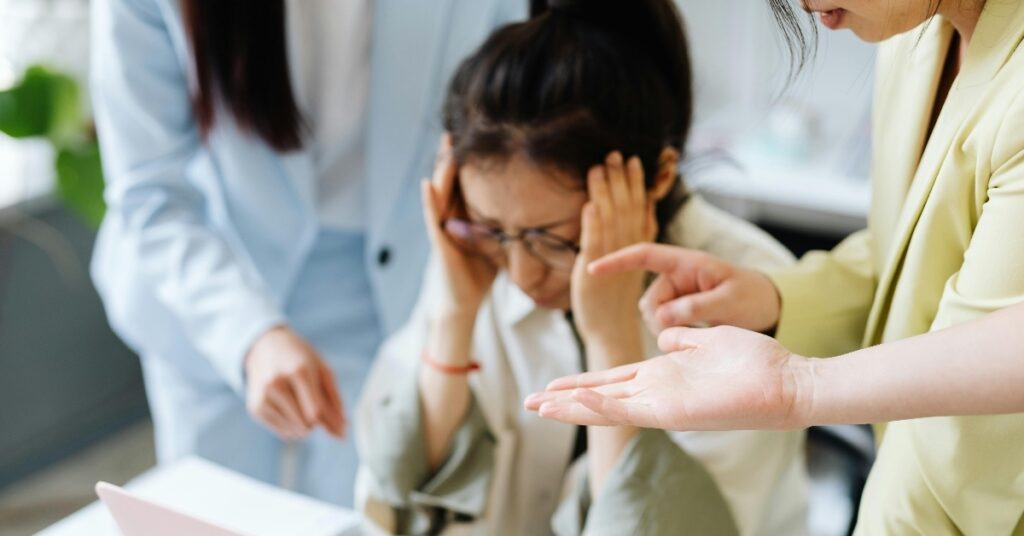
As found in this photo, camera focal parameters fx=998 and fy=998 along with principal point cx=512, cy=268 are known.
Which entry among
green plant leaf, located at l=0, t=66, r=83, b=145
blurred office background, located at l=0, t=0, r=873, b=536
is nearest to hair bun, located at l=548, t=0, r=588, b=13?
blurred office background, located at l=0, t=0, r=873, b=536

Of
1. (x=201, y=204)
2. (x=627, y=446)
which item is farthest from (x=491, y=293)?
(x=201, y=204)

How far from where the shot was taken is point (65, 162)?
7.18ft

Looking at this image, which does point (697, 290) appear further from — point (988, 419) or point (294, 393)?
point (294, 393)

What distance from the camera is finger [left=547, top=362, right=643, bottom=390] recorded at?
0.68m

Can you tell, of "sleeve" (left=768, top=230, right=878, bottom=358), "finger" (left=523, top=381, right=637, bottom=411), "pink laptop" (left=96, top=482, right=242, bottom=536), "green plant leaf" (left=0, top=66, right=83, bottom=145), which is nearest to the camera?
"finger" (left=523, top=381, right=637, bottom=411)

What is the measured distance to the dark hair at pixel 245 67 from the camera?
4.00 feet

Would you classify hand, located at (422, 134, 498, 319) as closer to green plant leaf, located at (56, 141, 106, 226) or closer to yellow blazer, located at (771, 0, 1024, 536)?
yellow blazer, located at (771, 0, 1024, 536)

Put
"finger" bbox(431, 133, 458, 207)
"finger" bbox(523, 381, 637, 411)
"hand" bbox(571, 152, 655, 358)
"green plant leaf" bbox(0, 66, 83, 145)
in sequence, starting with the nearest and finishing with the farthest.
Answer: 1. "finger" bbox(523, 381, 637, 411)
2. "hand" bbox(571, 152, 655, 358)
3. "finger" bbox(431, 133, 458, 207)
4. "green plant leaf" bbox(0, 66, 83, 145)

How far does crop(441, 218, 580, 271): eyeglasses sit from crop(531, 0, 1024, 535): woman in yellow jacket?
0.18m

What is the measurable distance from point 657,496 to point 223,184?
75 centimetres

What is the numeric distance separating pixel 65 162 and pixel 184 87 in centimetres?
103

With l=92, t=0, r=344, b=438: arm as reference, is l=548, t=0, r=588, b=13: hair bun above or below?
above

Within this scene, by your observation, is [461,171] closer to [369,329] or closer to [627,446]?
[627,446]

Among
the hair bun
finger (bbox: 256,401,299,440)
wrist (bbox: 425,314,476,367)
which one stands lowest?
finger (bbox: 256,401,299,440)
